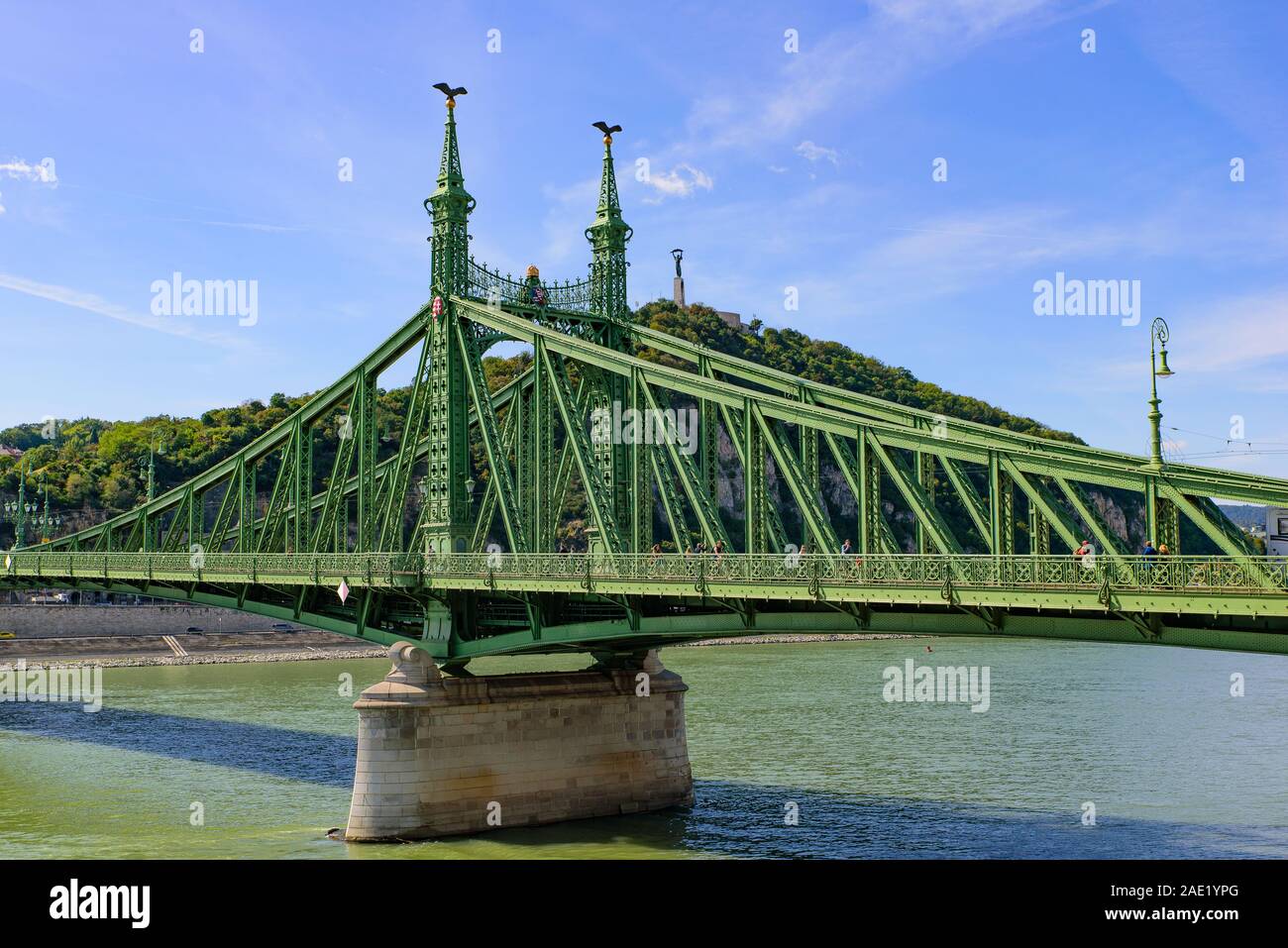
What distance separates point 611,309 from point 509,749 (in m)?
15.8

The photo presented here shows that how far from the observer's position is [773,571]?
24.0 metres

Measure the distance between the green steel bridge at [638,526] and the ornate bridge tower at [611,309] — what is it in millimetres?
79

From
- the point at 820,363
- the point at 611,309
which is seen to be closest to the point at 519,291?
the point at 611,309

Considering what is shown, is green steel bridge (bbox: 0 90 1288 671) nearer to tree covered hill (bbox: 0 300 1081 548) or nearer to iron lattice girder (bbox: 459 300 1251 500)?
iron lattice girder (bbox: 459 300 1251 500)

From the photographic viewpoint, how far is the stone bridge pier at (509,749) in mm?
29594

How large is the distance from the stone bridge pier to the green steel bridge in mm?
1430

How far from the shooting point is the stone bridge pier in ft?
97.1

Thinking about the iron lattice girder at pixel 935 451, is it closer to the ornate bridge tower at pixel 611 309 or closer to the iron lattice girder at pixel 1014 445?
the iron lattice girder at pixel 1014 445

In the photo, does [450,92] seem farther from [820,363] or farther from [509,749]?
[820,363]

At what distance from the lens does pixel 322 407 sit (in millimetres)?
47531

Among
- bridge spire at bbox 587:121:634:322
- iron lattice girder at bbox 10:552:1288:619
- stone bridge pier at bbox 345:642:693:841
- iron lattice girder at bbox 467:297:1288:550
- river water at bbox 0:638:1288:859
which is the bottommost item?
river water at bbox 0:638:1288:859

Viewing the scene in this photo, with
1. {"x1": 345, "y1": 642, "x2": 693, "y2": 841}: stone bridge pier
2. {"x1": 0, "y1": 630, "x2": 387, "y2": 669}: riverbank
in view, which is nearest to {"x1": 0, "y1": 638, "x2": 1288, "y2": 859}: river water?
{"x1": 345, "y1": 642, "x2": 693, "y2": 841}: stone bridge pier

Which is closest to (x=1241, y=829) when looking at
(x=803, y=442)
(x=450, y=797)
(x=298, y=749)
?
(x=803, y=442)
